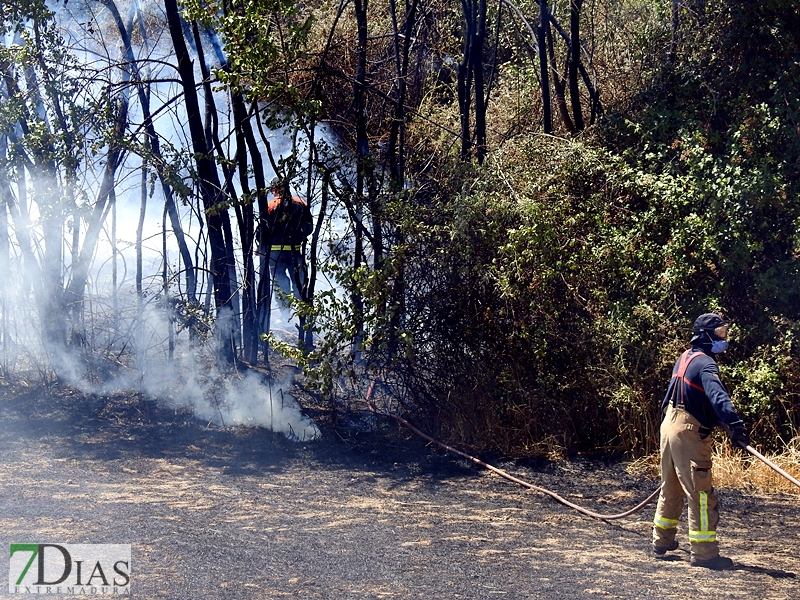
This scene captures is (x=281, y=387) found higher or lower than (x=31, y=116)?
lower

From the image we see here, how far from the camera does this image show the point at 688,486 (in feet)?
18.3

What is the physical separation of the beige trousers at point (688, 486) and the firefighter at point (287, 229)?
470 centimetres

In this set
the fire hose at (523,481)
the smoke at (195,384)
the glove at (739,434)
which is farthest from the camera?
the smoke at (195,384)

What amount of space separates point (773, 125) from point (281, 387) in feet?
18.4

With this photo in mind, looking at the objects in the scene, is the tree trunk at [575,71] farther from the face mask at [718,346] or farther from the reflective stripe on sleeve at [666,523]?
the reflective stripe on sleeve at [666,523]

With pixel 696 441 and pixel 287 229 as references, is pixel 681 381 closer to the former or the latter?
pixel 696 441

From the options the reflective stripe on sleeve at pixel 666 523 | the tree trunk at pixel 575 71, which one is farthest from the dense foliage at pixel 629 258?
the reflective stripe on sleeve at pixel 666 523

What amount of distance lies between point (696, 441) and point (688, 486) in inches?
11.4

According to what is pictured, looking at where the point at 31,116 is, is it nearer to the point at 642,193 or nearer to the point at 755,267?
the point at 642,193

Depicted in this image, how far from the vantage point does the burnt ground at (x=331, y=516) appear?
5.03 metres

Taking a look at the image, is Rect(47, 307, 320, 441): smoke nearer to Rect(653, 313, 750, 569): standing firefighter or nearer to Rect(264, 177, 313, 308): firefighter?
Rect(264, 177, 313, 308): firefighter

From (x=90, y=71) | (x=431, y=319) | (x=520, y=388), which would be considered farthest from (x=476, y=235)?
(x=90, y=71)

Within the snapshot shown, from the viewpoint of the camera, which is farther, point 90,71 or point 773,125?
point 90,71

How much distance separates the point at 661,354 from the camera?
26.7 ft
